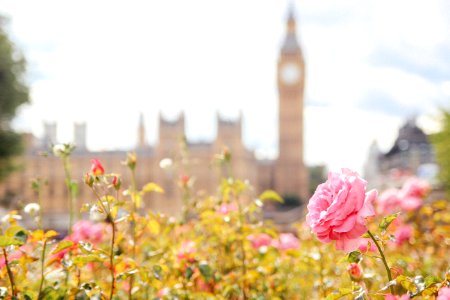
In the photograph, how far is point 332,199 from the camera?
0.98m

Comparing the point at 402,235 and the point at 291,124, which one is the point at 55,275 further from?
the point at 291,124

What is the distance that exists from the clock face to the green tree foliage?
26.0 m

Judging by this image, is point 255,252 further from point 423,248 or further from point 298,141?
point 298,141

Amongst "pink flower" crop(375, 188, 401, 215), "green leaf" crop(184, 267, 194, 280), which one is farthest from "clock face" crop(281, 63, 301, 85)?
"green leaf" crop(184, 267, 194, 280)

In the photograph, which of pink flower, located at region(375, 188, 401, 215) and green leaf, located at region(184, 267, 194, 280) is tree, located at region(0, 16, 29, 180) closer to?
pink flower, located at region(375, 188, 401, 215)

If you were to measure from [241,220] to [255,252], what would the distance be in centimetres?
23

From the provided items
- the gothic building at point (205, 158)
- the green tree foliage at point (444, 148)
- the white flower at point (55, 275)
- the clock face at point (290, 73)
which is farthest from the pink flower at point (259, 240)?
the clock face at point (290, 73)

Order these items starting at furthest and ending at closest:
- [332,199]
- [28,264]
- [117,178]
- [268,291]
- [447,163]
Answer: [447,163], [268,291], [28,264], [117,178], [332,199]

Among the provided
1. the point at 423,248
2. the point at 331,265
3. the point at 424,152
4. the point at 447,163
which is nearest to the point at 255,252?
the point at 331,265

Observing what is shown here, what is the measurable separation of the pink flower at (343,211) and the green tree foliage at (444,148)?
19.0 m

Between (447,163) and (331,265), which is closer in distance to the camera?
(331,265)

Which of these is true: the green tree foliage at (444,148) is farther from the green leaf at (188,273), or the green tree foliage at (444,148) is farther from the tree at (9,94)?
the green leaf at (188,273)

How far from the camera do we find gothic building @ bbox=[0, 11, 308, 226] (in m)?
40.4

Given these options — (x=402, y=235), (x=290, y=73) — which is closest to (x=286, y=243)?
(x=402, y=235)
